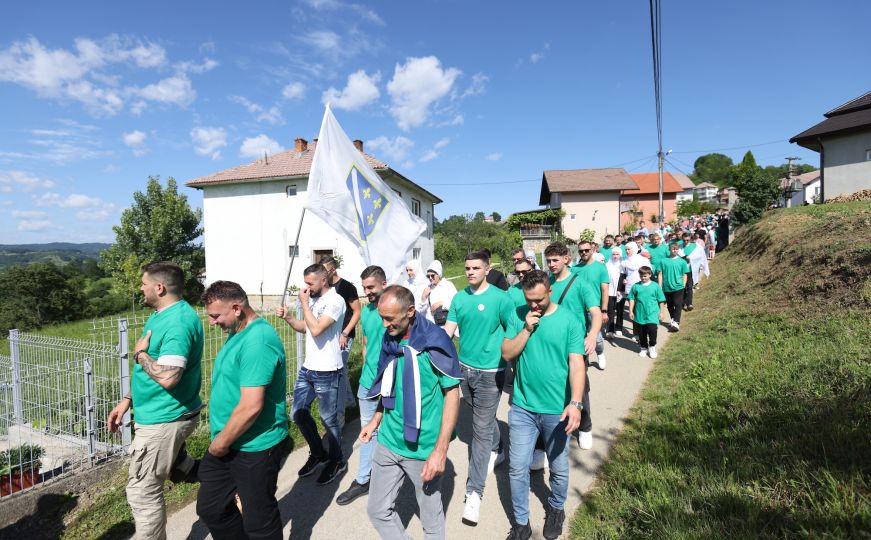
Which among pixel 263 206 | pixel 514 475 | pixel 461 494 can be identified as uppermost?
pixel 263 206

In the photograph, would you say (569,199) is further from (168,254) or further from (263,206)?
(168,254)

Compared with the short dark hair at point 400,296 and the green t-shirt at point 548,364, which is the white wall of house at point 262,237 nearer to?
the green t-shirt at point 548,364

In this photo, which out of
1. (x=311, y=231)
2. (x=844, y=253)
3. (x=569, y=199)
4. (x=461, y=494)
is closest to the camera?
(x=461, y=494)

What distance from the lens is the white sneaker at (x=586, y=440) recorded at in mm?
4293

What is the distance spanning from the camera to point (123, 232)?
32375 millimetres

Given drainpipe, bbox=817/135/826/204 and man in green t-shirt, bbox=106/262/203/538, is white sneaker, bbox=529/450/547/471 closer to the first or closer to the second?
man in green t-shirt, bbox=106/262/203/538

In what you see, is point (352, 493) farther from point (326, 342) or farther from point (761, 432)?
point (761, 432)

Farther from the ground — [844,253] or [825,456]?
[844,253]

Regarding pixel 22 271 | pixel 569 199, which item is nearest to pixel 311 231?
pixel 569 199

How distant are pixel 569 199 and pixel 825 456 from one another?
3975 cm

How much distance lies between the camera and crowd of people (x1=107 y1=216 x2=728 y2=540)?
7.88ft

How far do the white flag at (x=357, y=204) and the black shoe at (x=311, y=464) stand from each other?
2.10 meters

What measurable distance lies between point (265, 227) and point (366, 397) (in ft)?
71.7

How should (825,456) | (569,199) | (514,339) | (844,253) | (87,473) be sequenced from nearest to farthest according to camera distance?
(825,456)
(514,339)
(87,473)
(844,253)
(569,199)
